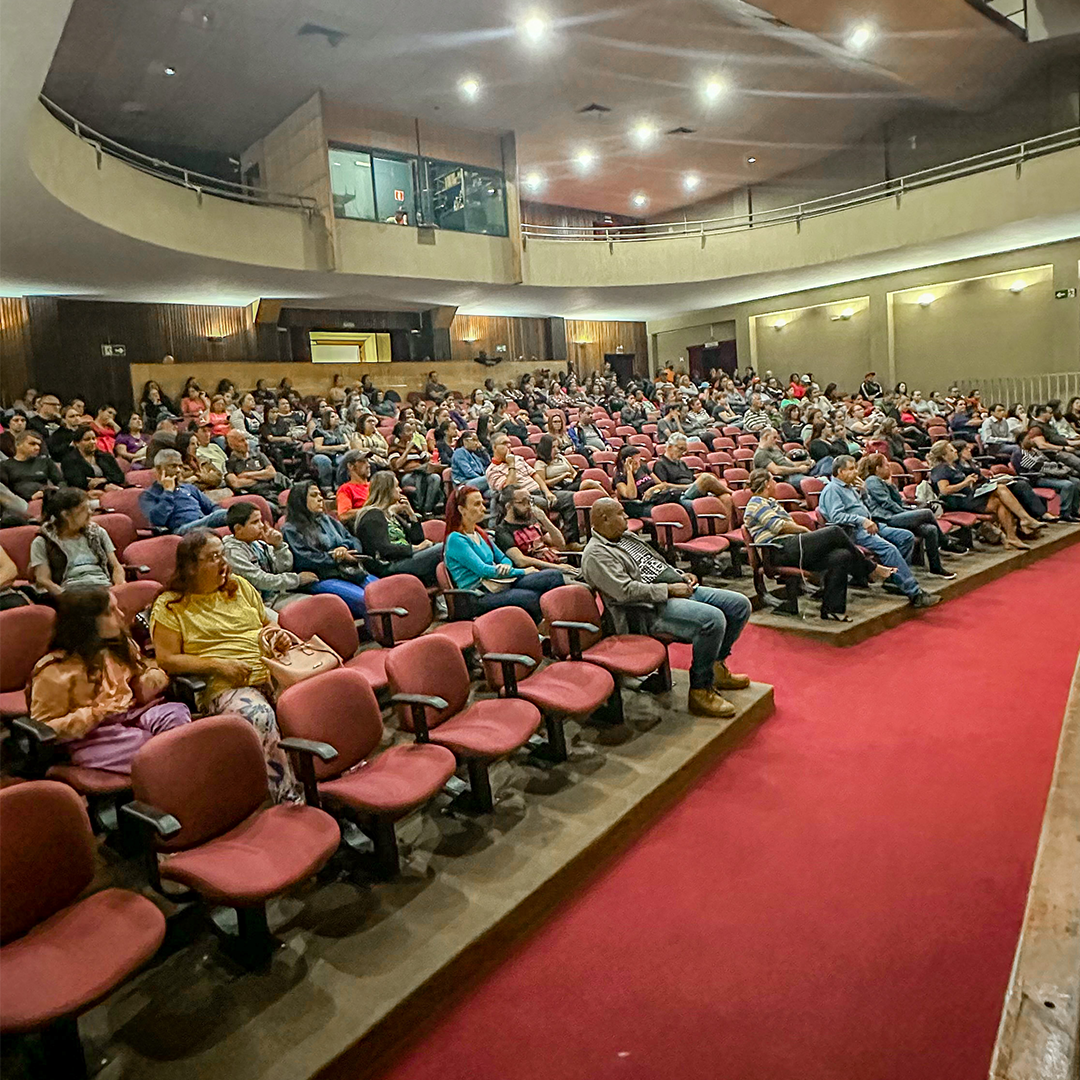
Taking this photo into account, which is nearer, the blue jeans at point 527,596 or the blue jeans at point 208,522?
the blue jeans at point 527,596

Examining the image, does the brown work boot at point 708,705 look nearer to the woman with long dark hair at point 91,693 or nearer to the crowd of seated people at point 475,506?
the crowd of seated people at point 475,506

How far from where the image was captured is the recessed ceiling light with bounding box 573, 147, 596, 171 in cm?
1318

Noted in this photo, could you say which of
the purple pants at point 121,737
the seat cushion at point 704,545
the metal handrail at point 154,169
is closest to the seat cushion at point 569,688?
the purple pants at point 121,737

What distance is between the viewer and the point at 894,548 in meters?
4.80

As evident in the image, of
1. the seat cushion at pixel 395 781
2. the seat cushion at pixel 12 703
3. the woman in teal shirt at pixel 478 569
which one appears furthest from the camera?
the woman in teal shirt at pixel 478 569

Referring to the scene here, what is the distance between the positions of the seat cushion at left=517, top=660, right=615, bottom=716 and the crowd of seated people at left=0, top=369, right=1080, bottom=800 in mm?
447

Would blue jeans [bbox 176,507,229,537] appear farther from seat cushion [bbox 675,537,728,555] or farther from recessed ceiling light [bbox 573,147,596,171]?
recessed ceiling light [bbox 573,147,596,171]

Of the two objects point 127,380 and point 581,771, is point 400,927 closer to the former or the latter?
point 581,771

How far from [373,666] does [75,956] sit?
4.89 feet

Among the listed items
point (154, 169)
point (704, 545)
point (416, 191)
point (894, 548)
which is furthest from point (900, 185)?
point (154, 169)

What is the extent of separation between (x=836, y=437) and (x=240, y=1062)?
8295 mm

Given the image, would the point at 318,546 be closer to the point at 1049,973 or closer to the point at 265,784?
the point at 265,784

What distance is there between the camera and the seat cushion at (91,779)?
2090 mm

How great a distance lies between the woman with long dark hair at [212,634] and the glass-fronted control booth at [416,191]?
935 cm
